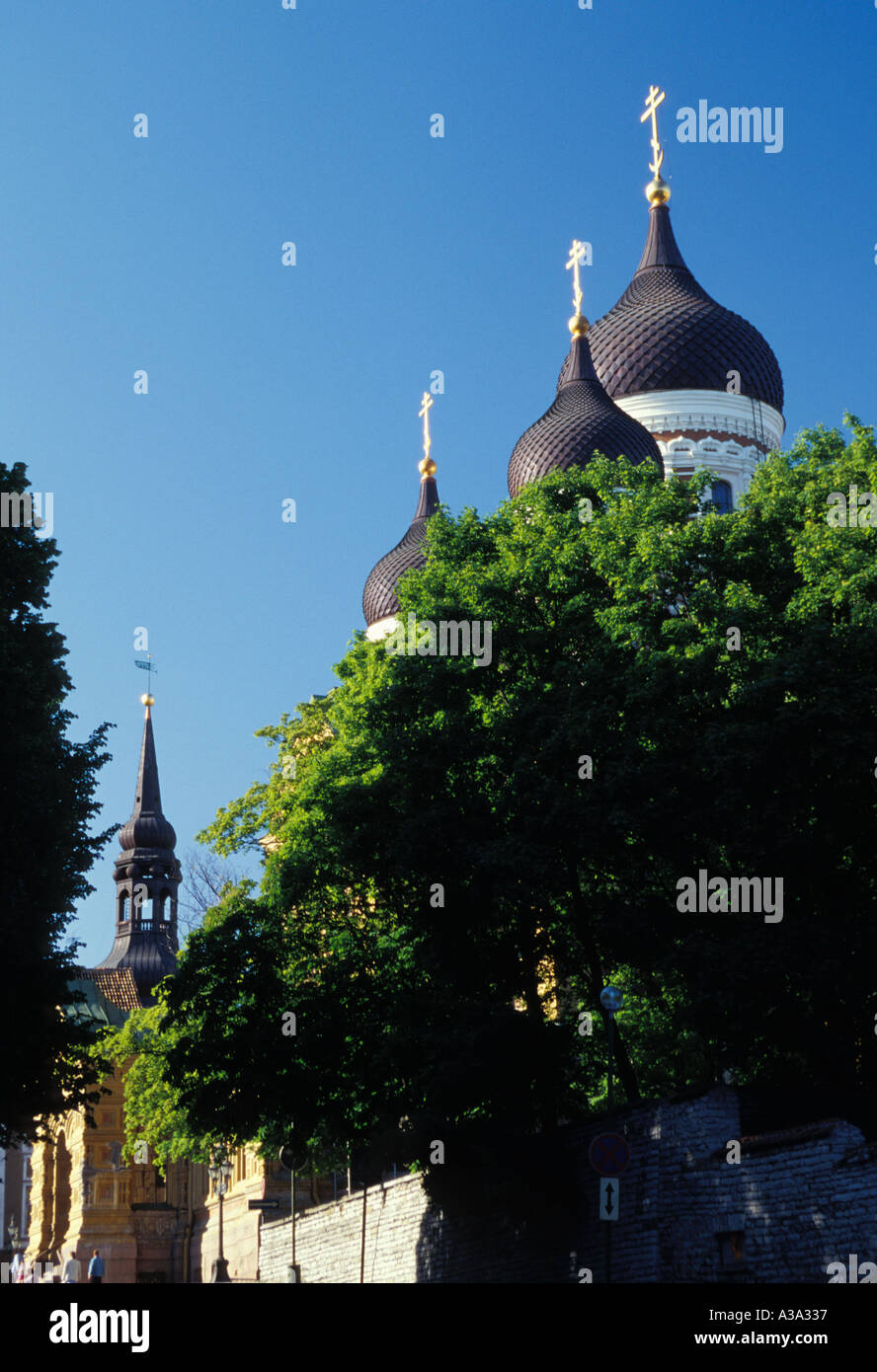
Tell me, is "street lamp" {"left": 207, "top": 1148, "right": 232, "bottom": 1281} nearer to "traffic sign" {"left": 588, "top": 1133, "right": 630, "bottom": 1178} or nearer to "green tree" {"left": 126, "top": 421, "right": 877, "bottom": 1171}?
"green tree" {"left": 126, "top": 421, "right": 877, "bottom": 1171}

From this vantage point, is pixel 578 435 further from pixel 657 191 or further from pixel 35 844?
pixel 35 844

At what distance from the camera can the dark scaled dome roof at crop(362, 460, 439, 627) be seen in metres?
53.8

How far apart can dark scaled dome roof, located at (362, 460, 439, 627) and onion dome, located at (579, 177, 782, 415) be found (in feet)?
23.0

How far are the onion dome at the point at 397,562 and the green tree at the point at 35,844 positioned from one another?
92.5 feet

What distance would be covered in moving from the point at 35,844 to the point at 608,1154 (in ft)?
29.4

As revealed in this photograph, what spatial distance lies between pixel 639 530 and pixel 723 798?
508 cm

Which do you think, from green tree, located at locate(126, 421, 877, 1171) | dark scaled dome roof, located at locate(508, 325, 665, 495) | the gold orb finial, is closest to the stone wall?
green tree, located at locate(126, 421, 877, 1171)

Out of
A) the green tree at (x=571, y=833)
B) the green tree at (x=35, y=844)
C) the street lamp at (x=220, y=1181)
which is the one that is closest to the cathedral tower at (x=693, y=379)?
the street lamp at (x=220, y=1181)

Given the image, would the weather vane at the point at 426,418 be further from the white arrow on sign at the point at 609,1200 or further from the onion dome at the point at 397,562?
the white arrow on sign at the point at 609,1200

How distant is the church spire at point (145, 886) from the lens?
75.5 meters

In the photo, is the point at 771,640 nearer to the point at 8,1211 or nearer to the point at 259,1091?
the point at 259,1091
